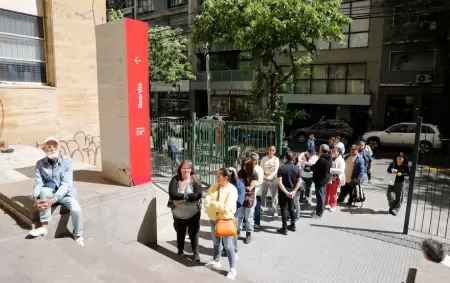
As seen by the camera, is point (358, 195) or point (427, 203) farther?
point (427, 203)

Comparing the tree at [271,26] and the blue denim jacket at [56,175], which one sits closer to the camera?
the blue denim jacket at [56,175]

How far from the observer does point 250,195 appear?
5.73m

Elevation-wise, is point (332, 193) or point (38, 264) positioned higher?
point (38, 264)

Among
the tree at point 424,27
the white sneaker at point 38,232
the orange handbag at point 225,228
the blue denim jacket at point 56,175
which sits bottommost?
the orange handbag at point 225,228

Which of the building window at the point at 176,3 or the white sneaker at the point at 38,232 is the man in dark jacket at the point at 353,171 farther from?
the building window at the point at 176,3

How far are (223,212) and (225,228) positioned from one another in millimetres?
226

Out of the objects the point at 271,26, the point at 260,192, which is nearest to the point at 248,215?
the point at 260,192

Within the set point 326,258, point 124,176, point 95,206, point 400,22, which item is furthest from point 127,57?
point 400,22

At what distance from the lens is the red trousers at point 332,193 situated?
764cm

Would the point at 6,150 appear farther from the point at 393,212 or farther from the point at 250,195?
the point at 393,212

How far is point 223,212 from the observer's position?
15.2ft

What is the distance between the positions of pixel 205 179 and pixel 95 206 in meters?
4.98

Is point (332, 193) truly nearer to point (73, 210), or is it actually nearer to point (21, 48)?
point (73, 210)

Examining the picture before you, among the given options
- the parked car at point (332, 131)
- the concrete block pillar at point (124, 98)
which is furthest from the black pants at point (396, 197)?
the parked car at point (332, 131)
